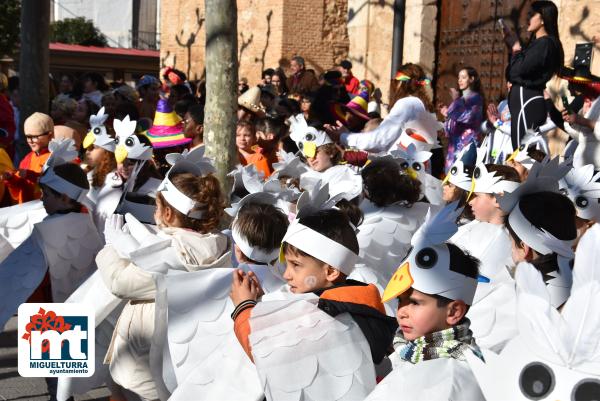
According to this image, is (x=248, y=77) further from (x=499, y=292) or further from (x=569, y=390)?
(x=569, y=390)

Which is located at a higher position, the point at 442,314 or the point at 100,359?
the point at 442,314

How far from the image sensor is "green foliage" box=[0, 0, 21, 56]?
3850 cm

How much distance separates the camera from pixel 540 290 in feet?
7.74

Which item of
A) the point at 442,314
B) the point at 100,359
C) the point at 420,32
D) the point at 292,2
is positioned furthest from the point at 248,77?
the point at 442,314

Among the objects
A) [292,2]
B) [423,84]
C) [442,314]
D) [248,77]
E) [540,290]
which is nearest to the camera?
[540,290]

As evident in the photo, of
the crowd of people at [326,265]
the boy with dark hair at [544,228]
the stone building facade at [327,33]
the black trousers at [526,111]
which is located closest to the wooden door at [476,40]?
the stone building facade at [327,33]

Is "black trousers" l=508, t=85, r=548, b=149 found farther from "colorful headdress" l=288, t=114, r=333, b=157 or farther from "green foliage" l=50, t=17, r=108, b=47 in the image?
"green foliage" l=50, t=17, r=108, b=47

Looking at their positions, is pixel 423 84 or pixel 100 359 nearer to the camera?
pixel 100 359

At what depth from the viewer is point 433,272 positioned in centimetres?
289

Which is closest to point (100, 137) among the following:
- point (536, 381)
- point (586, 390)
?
point (536, 381)

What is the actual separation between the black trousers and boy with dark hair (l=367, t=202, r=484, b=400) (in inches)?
195

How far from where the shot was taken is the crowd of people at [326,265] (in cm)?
270

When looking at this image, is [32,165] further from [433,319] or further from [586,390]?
[586,390]

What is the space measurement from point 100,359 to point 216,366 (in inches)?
58.2
